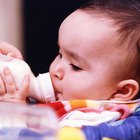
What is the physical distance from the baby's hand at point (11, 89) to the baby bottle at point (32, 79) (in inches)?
0.5

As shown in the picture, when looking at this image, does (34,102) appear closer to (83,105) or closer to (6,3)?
(83,105)

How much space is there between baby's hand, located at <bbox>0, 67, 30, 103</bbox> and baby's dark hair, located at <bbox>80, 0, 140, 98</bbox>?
0.23m

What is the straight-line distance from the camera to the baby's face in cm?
100

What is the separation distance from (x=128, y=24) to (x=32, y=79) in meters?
0.25

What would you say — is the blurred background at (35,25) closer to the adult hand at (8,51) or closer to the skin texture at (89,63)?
the adult hand at (8,51)

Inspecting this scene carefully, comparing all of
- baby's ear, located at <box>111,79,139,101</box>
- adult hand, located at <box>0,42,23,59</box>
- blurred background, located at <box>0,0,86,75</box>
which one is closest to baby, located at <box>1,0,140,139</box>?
baby's ear, located at <box>111,79,139,101</box>

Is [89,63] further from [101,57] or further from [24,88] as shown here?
[24,88]

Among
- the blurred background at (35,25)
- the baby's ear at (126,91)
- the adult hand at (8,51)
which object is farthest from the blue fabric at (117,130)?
the blurred background at (35,25)

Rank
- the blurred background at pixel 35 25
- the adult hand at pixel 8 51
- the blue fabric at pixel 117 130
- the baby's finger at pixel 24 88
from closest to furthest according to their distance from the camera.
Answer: the blue fabric at pixel 117 130, the baby's finger at pixel 24 88, the adult hand at pixel 8 51, the blurred background at pixel 35 25

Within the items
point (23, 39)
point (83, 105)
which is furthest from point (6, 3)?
point (83, 105)

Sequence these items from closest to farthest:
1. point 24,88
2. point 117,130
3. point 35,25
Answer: point 117,130 → point 24,88 → point 35,25

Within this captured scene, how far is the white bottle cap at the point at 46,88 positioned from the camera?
101cm

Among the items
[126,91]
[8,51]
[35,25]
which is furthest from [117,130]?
[35,25]

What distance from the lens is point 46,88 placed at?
1.02 m
